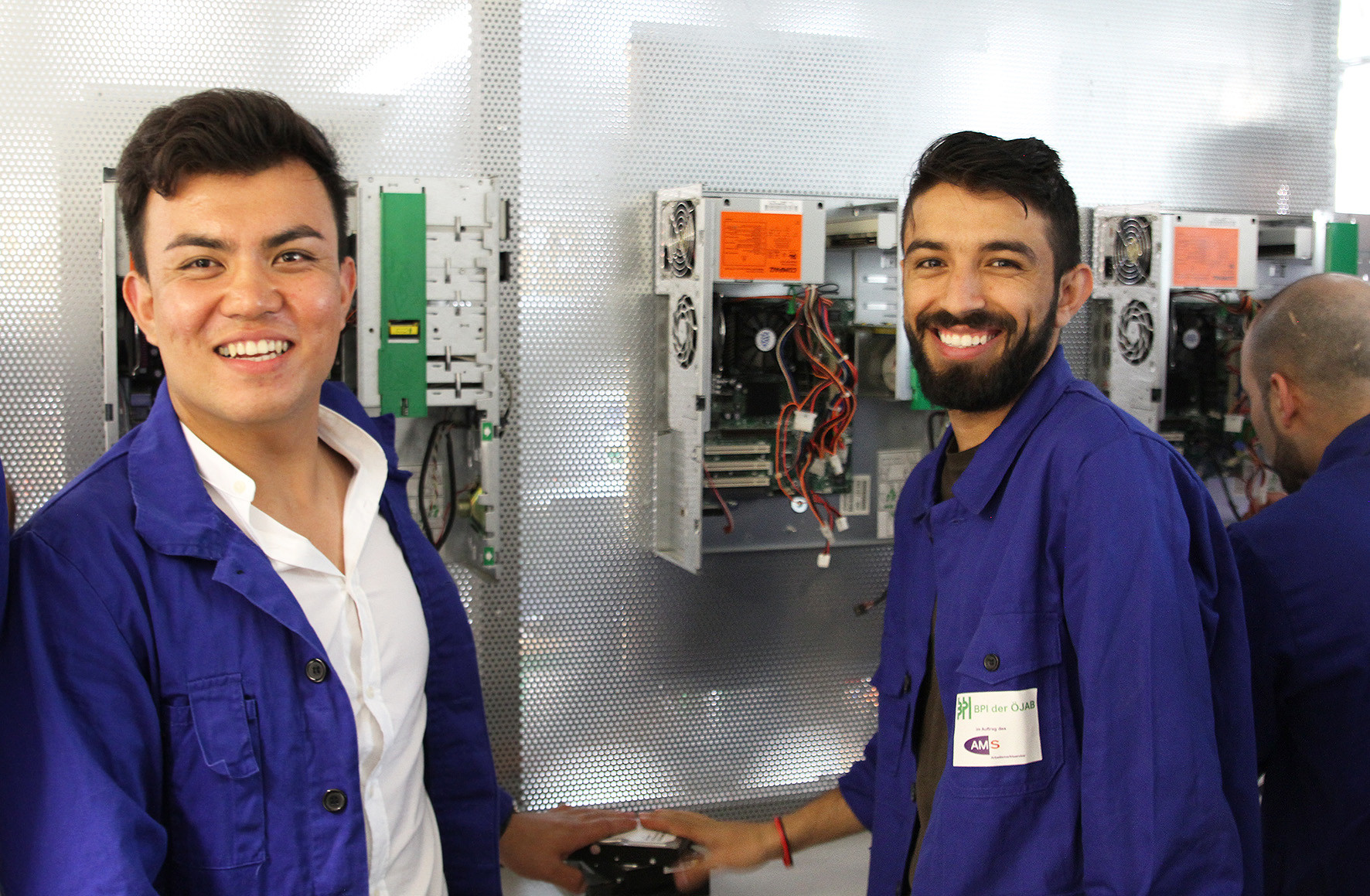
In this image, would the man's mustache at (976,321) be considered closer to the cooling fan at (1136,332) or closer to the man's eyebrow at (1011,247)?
the man's eyebrow at (1011,247)

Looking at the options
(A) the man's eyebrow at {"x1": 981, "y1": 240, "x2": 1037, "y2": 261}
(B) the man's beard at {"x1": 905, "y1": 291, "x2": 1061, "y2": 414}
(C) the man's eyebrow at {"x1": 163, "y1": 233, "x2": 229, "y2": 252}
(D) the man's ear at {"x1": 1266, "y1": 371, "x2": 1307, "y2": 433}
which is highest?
(A) the man's eyebrow at {"x1": 981, "y1": 240, "x2": 1037, "y2": 261}

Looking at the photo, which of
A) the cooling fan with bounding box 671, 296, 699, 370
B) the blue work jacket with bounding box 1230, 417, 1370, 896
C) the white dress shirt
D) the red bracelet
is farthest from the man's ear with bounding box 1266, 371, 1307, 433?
the white dress shirt

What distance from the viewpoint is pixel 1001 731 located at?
1.32m

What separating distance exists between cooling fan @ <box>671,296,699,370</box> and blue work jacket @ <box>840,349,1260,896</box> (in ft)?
5.06

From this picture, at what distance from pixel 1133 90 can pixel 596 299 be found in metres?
2.17

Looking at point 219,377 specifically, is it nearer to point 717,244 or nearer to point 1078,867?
point 1078,867

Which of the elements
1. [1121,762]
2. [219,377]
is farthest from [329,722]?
[1121,762]

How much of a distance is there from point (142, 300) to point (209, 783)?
1.91ft

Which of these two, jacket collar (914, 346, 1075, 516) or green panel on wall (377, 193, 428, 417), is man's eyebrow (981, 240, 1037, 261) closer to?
jacket collar (914, 346, 1075, 516)

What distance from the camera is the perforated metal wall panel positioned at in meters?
2.87

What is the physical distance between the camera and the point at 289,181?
1252 mm

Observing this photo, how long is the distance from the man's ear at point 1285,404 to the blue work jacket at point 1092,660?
782 mm

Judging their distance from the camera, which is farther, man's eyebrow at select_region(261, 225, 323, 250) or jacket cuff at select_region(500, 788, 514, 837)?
jacket cuff at select_region(500, 788, 514, 837)

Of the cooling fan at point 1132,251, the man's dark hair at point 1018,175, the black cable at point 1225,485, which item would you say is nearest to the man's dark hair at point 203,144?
the man's dark hair at point 1018,175
